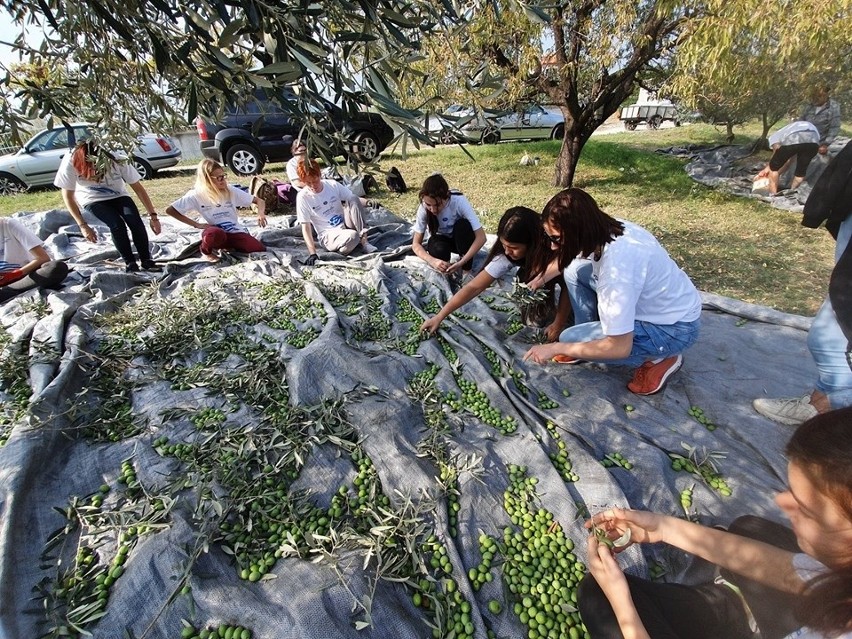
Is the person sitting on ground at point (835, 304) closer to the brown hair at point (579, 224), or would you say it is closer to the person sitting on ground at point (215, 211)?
the brown hair at point (579, 224)

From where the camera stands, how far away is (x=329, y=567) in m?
1.67

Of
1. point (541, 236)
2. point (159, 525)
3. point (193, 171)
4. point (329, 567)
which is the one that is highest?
point (193, 171)

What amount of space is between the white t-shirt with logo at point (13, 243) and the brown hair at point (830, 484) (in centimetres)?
574

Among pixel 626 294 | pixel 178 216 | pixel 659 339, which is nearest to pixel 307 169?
pixel 178 216

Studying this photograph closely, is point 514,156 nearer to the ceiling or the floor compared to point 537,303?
nearer to the ceiling

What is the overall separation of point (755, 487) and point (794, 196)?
779cm

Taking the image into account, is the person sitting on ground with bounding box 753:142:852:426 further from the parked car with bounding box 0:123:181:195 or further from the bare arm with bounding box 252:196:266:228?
the parked car with bounding box 0:123:181:195

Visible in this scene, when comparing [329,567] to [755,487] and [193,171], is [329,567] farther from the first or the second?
[193,171]

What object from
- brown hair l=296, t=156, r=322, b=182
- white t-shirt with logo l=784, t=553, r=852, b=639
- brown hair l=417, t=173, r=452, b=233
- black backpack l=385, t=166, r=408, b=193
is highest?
brown hair l=296, t=156, r=322, b=182

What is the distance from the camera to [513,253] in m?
3.07

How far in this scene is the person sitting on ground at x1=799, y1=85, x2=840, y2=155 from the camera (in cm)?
716

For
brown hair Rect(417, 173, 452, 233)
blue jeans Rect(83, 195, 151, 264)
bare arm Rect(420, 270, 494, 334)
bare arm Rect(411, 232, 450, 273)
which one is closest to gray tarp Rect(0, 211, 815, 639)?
bare arm Rect(420, 270, 494, 334)

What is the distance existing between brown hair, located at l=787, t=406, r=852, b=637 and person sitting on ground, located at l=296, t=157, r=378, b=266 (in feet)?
15.1

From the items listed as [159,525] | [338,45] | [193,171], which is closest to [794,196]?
[338,45]
